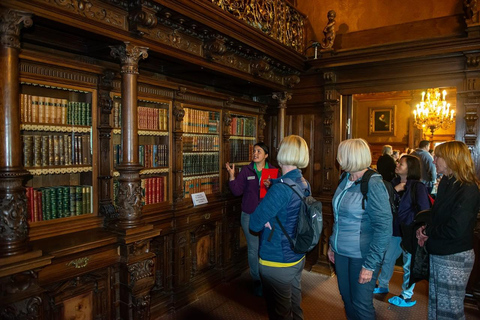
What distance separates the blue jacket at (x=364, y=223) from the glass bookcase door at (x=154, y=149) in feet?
6.52

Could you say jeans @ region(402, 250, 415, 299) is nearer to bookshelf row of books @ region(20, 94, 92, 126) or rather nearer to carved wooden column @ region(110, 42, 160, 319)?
carved wooden column @ region(110, 42, 160, 319)

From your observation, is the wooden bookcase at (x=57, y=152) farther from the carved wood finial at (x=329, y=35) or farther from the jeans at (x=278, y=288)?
the carved wood finial at (x=329, y=35)

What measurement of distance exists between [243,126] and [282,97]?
753 mm

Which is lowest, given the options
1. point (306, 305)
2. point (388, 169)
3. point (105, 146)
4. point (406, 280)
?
point (306, 305)

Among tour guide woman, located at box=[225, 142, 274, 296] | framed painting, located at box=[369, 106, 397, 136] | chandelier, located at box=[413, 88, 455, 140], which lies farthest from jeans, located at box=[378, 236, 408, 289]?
framed painting, located at box=[369, 106, 397, 136]

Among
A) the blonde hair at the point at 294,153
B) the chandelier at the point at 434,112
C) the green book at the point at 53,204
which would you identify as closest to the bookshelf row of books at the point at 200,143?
the green book at the point at 53,204

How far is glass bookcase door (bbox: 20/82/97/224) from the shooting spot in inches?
102

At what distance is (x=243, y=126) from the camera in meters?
5.02

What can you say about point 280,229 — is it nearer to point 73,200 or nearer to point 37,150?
point 73,200

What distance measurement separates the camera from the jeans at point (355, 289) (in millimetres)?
2209

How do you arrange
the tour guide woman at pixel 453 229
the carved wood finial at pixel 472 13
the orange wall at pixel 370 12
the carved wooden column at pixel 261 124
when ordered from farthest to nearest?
the carved wooden column at pixel 261 124 < the orange wall at pixel 370 12 < the carved wood finial at pixel 472 13 < the tour guide woman at pixel 453 229

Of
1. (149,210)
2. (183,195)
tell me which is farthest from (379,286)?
(149,210)

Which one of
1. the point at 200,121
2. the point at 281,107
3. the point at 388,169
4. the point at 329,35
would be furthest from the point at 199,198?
the point at 329,35

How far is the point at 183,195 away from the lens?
3.86 metres
